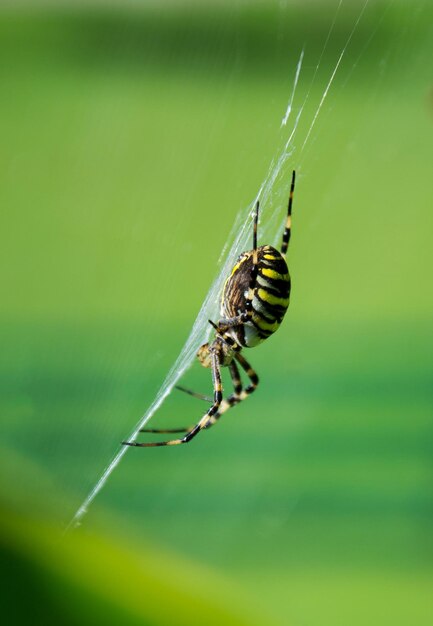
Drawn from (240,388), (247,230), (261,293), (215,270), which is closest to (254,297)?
(261,293)

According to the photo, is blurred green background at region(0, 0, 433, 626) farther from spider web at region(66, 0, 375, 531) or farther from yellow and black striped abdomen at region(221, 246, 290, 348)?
yellow and black striped abdomen at region(221, 246, 290, 348)

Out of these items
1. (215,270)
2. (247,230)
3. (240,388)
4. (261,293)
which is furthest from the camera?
(215,270)

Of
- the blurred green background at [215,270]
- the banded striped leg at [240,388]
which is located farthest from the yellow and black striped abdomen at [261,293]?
the blurred green background at [215,270]

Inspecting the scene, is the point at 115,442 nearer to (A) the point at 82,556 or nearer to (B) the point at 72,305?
(A) the point at 82,556

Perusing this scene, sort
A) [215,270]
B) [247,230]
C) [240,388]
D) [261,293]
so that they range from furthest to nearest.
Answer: [215,270] → [240,388] → [247,230] → [261,293]

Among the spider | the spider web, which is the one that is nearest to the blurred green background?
the spider web

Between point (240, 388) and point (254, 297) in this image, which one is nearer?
point (254, 297)

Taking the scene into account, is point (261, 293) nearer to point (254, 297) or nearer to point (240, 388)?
point (254, 297)

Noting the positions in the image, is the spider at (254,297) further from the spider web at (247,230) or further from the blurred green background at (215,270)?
the blurred green background at (215,270)
